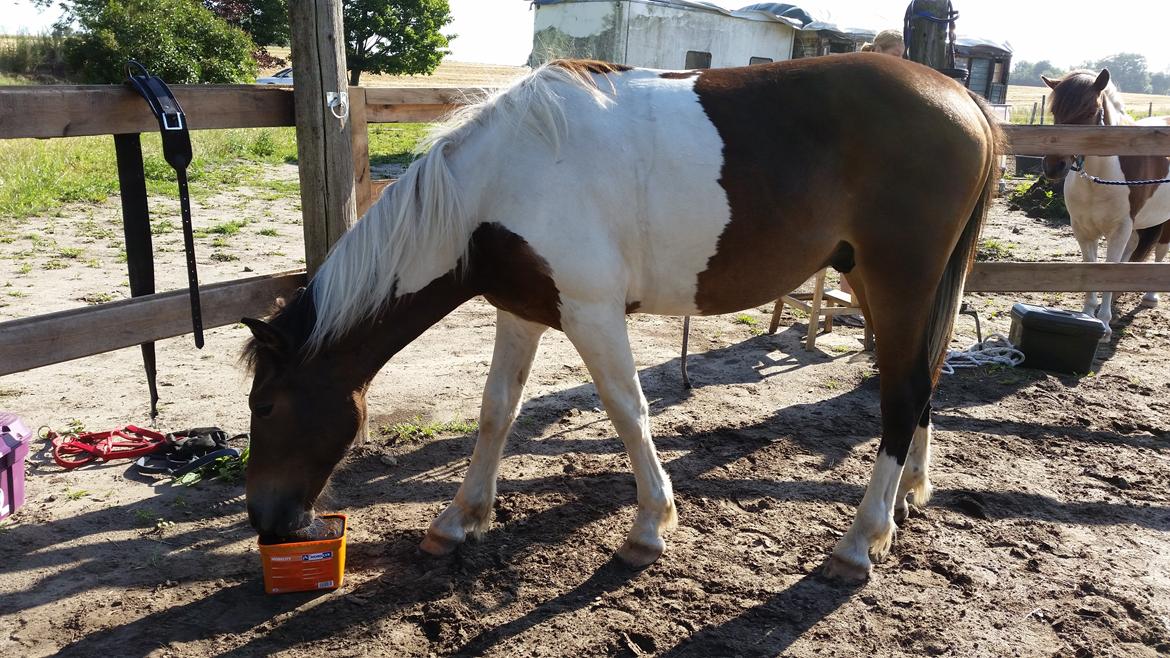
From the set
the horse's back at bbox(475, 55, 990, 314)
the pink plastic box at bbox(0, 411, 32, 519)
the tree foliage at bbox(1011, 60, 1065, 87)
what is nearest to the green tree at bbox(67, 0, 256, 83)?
the pink plastic box at bbox(0, 411, 32, 519)

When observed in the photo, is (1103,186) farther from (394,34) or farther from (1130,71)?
(1130,71)

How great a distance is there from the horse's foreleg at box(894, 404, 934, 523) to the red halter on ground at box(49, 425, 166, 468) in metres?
3.52

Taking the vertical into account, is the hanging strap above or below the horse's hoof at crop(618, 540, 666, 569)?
above

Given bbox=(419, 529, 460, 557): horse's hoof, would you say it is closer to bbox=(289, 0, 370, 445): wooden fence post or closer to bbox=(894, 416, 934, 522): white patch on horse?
bbox=(289, 0, 370, 445): wooden fence post

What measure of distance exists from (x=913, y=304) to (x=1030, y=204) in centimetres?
1067

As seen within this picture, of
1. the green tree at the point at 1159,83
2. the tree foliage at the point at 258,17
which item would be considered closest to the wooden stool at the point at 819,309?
the tree foliage at the point at 258,17

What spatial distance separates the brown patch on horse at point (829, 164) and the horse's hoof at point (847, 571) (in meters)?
1.16

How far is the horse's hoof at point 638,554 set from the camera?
3.14 meters

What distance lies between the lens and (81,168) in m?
10.3

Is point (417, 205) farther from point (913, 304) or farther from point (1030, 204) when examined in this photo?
point (1030, 204)

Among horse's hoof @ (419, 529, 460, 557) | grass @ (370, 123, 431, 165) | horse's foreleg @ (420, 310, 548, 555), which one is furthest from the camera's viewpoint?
grass @ (370, 123, 431, 165)

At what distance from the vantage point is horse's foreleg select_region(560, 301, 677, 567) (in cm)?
291

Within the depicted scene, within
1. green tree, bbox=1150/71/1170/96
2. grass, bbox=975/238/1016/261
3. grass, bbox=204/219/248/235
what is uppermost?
green tree, bbox=1150/71/1170/96

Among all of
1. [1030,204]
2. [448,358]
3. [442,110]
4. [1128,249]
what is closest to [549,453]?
[448,358]
